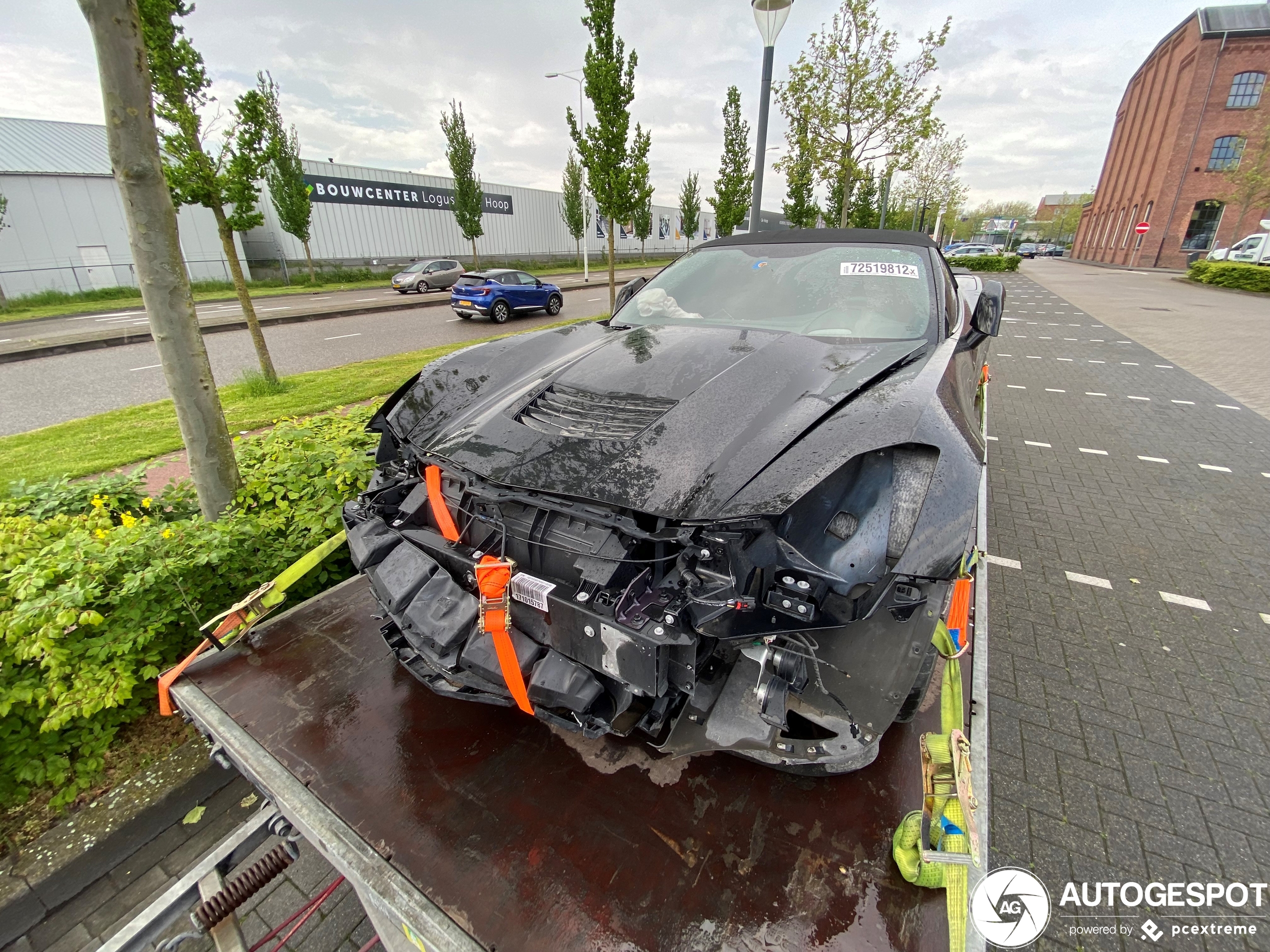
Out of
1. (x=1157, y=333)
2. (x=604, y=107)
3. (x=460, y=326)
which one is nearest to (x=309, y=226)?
(x=460, y=326)

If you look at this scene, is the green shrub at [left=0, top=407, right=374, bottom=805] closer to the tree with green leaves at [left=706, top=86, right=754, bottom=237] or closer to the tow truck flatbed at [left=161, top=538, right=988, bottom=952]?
the tow truck flatbed at [left=161, top=538, right=988, bottom=952]

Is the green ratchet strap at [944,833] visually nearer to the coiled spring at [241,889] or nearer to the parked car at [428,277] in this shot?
the coiled spring at [241,889]

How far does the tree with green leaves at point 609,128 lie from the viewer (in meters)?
10.6

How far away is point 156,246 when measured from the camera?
264 cm

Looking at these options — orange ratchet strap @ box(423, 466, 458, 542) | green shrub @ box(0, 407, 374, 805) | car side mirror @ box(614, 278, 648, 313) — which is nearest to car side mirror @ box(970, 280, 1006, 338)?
car side mirror @ box(614, 278, 648, 313)

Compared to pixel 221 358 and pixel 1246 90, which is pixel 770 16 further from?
pixel 1246 90

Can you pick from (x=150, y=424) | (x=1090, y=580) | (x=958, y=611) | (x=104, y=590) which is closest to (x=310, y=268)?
(x=150, y=424)

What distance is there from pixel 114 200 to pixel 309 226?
6684 mm

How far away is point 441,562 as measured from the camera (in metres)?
1.90

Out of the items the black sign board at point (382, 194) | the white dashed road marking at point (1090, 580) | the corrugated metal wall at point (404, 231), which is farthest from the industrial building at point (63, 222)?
the white dashed road marking at point (1090, 580)

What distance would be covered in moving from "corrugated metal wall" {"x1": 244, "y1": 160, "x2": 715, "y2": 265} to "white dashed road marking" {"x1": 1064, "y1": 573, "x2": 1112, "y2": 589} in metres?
24.1

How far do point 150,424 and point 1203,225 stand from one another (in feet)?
160

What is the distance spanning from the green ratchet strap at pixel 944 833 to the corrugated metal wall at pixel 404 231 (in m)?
24.4

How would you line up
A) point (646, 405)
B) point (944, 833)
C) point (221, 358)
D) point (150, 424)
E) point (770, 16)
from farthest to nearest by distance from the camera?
point (221, 358)
point (770, 16)
point (150, 424)
point (646, 405)
point (944, 833)
